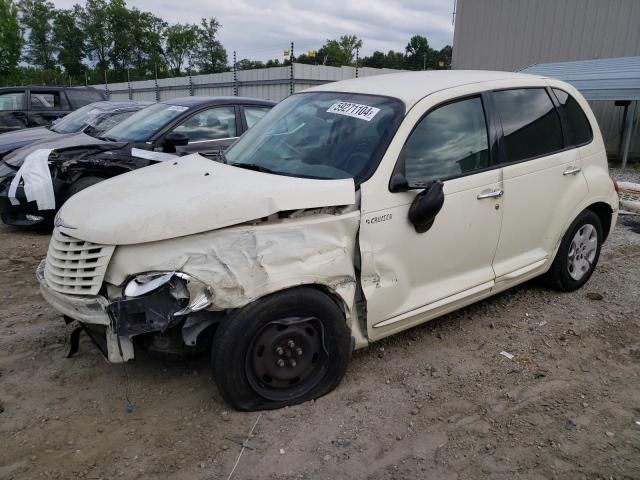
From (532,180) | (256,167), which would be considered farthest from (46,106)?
(532,180)

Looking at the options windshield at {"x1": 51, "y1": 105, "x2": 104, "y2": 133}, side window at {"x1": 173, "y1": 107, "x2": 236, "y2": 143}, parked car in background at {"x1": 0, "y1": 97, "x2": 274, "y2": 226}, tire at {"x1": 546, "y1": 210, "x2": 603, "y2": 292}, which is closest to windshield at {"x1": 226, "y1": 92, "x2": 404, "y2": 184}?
parked car in background at {"x1": 0, "y1": 97, "x2": 274, "y2": 226}

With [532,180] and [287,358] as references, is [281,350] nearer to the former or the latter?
[287,358]

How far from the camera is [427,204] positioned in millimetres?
3113

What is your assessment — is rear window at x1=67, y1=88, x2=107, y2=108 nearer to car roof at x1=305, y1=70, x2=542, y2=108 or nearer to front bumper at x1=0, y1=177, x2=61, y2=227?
front bumper at x1=0, y1=177, x2=61, y2=227

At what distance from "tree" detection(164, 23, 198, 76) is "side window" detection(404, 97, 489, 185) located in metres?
81.1

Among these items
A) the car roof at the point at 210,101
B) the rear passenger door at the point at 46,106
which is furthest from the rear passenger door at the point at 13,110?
the car roof at the point at 210,101

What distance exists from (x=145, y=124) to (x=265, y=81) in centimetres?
1081

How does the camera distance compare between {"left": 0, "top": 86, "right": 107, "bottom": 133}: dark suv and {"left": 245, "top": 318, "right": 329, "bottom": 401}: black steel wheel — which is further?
{"left": 0, "top": 86, "right": 107, "bottom": 133}: dark suv

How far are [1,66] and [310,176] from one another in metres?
41.7

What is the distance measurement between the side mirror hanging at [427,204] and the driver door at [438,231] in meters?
0.04

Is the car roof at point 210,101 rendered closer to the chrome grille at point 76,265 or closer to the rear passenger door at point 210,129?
the rear passenger door at point 210,129

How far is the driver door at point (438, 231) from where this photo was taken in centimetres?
311

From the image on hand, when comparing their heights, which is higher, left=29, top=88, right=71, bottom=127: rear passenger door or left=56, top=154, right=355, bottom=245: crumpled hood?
left=29, top=88, right=71, bottom=127: rear passenger door

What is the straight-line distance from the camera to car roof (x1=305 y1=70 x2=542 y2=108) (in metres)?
3.44
